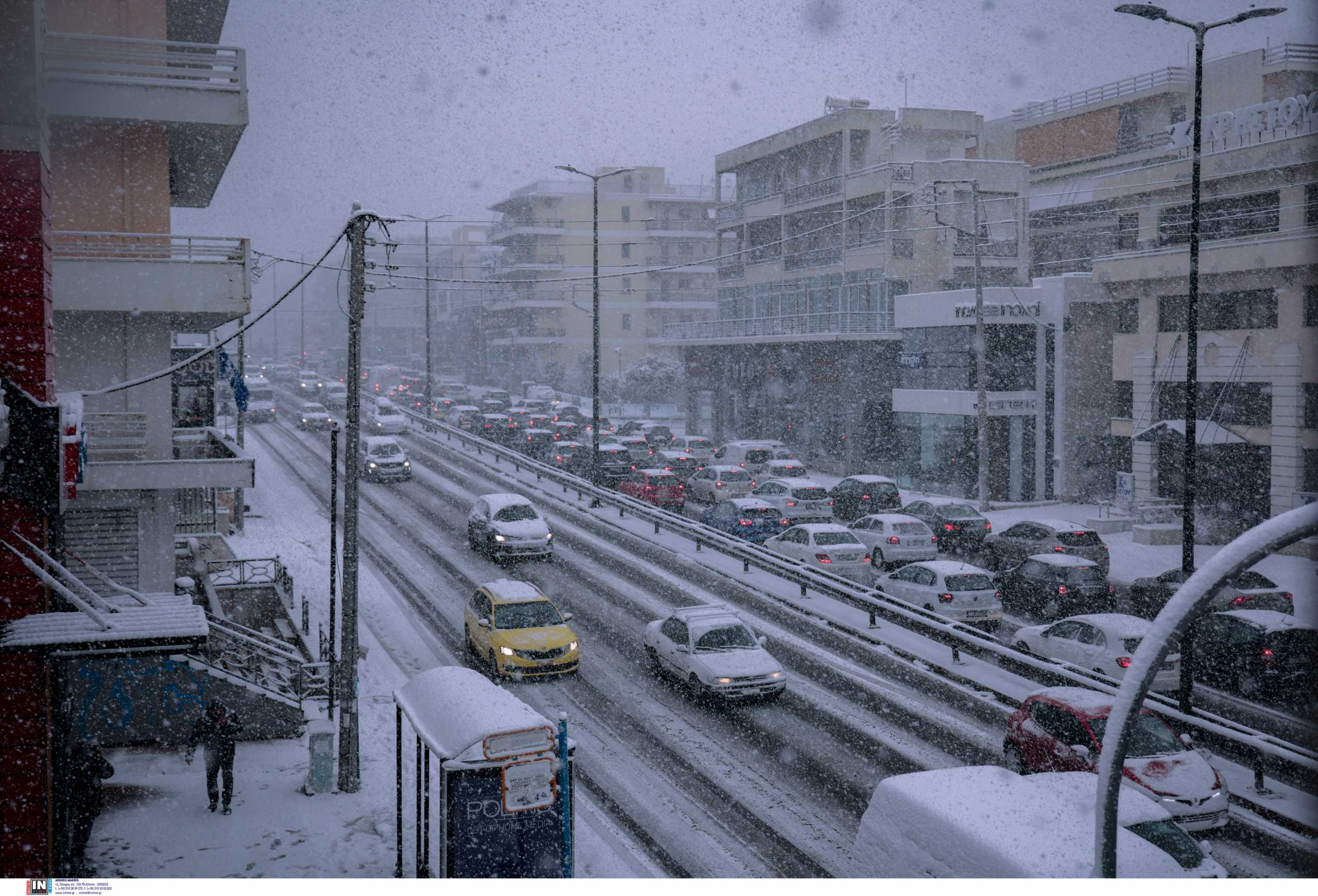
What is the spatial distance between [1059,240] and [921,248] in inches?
320

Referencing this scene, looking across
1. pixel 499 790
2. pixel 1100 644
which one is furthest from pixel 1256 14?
pixel 499 790

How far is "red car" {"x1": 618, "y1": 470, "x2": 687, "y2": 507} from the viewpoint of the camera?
3155 centimetres

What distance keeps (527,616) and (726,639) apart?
140 inches

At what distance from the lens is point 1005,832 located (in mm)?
7586

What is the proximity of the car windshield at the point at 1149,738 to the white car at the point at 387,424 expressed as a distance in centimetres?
3762

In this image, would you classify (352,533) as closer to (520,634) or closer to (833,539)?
(520,634)

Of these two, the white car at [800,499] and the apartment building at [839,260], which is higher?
the apartment building at [839,260]

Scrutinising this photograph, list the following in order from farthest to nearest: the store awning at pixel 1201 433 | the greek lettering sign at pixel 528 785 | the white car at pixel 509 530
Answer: the store awning at pixel 1201 433 → the white car at pixel 509 530 → the greek lettering sign at pixel 528 785

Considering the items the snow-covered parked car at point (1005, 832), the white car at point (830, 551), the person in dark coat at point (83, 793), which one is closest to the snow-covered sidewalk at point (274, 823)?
the person in dark coat at point (83, 793)

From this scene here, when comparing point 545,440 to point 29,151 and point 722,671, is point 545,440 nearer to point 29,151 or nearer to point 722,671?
point 722,671

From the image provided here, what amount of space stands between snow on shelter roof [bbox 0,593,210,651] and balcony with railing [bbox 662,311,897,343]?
3398cm

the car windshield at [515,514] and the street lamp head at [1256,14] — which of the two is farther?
the car windshield at [515,514]

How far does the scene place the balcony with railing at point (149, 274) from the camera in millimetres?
14727

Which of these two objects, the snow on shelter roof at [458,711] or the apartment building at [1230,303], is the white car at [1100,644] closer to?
the apartment building at [1230,303]
